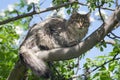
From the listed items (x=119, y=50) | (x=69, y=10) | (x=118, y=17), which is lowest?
(x=119, y=50)

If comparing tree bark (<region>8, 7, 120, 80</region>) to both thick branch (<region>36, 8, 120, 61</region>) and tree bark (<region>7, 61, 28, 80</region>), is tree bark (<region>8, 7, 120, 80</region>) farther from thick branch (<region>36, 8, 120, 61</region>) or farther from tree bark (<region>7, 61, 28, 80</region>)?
tree bark (<region>7, 61, 28, 80</region>)

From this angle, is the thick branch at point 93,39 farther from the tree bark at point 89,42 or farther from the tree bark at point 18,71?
the tree bark at point 18,71

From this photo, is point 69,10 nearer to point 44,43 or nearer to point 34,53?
point 44,43

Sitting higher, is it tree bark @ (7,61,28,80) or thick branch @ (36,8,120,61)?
thick branch @ (36,8,120,61)

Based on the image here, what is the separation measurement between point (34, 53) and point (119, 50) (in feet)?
3.39

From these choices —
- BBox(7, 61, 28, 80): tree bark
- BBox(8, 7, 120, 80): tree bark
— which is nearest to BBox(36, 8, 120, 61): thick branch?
BBox(8, 7, 120, 80): tree bark

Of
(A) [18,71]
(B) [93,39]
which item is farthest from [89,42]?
(A) [18,71]

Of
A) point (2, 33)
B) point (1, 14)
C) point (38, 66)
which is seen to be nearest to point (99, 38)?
point (38, 66)

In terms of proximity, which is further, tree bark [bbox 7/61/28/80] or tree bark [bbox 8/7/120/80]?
tree bark [bbox 7/61/28/80]

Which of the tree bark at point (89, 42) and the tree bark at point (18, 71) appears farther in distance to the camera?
the tree bark at point (18, 71)

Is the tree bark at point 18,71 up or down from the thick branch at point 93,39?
down

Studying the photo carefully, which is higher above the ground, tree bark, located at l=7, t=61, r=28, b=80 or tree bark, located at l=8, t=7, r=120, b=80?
tree bark, located at l=8, t=7, r=120, b=80

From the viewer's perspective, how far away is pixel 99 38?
11.6 ft

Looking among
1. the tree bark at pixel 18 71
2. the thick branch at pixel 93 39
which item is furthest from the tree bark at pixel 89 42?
the tree bark at pixel 18 71
